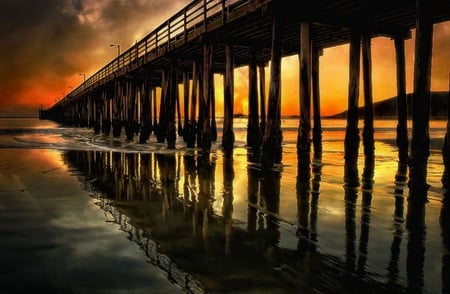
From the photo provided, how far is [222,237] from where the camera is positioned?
4.04 meters

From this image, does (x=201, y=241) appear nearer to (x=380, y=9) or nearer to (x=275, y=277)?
(x=275, y=277)

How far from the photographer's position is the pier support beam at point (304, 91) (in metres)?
11.0

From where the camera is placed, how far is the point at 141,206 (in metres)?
5.55

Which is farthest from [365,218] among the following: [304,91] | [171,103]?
[171,103]

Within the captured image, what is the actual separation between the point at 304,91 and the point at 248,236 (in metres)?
8.03

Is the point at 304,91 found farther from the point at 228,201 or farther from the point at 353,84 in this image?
the point at 228,201

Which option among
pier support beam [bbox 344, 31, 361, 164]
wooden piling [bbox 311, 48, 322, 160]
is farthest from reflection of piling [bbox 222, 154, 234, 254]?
wooden piling [bbox 311, 48, 322, 160]

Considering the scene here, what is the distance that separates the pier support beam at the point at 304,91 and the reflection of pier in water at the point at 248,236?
161 inches

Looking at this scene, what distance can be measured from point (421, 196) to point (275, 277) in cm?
420

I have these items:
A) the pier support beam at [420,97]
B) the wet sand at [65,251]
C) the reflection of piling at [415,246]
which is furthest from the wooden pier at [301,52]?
the wet sand at [65,251]

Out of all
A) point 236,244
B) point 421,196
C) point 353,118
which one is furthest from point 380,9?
point 236,244

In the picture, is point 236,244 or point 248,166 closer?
point 236,244

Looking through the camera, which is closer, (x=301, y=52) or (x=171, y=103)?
(x=301, y=52)

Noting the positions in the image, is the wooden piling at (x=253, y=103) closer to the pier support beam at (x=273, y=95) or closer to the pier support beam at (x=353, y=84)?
the pier support beam at (x=353, y=84)
